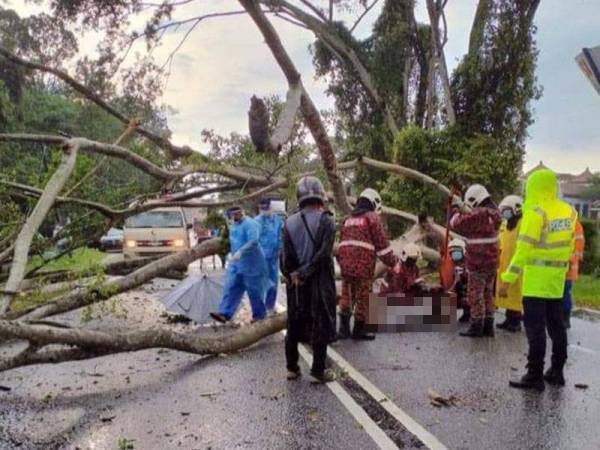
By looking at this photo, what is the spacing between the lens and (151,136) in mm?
9922

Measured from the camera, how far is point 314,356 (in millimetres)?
6125

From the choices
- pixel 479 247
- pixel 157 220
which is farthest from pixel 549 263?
pixel 157 220

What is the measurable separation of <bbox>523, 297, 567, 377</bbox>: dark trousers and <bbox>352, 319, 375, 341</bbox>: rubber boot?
2622mm

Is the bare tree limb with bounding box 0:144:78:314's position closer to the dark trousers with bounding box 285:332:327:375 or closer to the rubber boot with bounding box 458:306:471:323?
the dark trousers with bounding box 285:332:327:375

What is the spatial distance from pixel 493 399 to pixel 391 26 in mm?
18617

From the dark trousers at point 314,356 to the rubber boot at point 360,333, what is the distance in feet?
6.14

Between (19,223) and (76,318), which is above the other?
(19,223)

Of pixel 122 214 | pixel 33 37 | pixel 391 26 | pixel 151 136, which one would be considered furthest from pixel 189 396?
pixel 33 37

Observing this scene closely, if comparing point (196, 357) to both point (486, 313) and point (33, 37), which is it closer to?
point (486, 313)

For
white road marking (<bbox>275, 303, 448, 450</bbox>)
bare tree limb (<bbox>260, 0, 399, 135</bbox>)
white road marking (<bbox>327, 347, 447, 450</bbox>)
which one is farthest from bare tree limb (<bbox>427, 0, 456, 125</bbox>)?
white road marking (<bbox>275, 303, 448, 450</bbox>)

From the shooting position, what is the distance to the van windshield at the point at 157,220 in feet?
64.4

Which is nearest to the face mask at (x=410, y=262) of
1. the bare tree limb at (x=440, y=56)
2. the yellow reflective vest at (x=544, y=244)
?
the yellow reflective vest at (x=544, y=244)

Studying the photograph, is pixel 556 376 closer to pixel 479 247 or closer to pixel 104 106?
pixel 479 247

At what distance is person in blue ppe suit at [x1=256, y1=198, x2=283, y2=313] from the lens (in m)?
9.83
